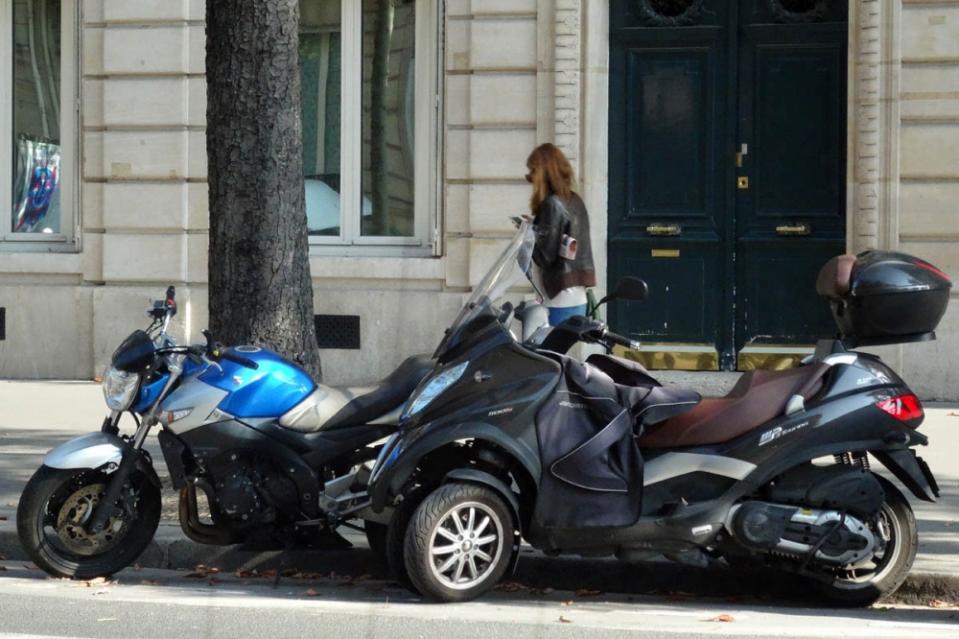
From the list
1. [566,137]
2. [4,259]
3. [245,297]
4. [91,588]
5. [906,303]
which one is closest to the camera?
[906,303]

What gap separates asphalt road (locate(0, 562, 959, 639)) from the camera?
609 cm

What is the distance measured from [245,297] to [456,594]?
8.08ft

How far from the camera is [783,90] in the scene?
1338cm

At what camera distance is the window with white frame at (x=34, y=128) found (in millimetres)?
14977

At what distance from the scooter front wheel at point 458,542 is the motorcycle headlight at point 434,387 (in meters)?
0.35

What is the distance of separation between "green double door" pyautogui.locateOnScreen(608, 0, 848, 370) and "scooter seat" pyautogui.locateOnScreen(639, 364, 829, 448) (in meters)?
6.87

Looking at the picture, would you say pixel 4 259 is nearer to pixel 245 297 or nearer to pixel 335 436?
pixel 245 297

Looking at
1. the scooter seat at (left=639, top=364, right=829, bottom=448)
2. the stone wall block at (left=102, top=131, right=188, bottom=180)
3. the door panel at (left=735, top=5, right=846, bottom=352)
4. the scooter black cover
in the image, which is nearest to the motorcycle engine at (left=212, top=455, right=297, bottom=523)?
the scooter black cover

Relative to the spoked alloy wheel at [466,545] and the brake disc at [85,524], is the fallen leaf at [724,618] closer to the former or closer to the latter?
the spoked alloy wheel at [466,545]

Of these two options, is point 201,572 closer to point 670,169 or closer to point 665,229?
point 665,229

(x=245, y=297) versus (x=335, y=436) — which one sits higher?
(x=245, y=297)

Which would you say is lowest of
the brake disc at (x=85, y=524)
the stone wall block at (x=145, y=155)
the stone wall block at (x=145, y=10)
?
the brake disc at (x=85, y=524)

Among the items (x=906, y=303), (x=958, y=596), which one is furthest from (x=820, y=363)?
(x=958, y=596)

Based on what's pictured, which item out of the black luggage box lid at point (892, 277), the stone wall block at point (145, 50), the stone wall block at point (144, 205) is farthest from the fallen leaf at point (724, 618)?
the stone wall block at point (145, 50)
